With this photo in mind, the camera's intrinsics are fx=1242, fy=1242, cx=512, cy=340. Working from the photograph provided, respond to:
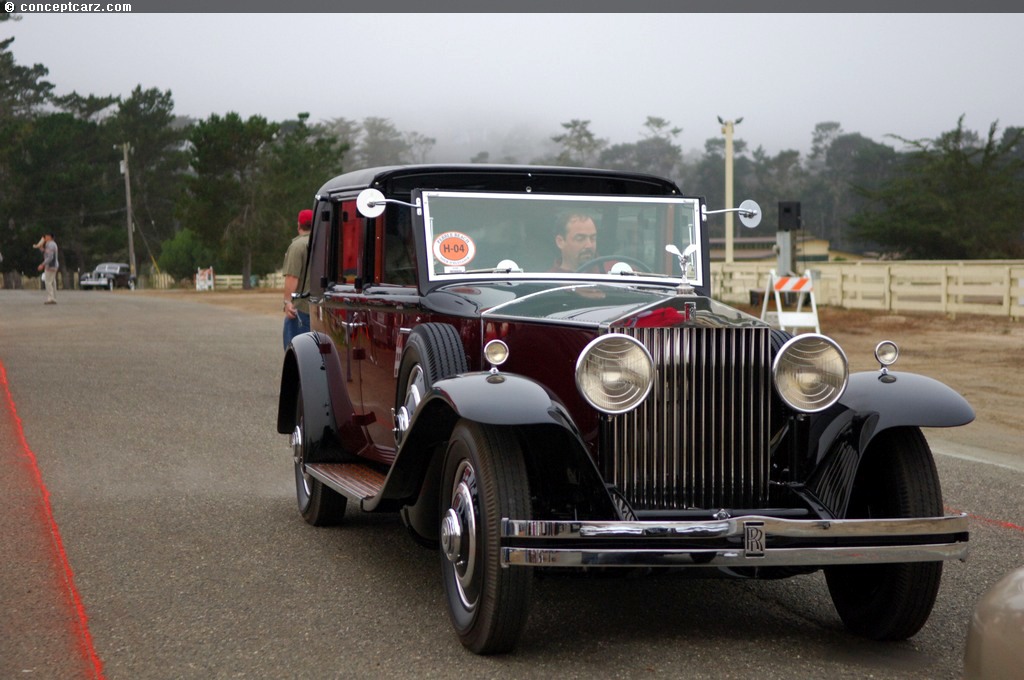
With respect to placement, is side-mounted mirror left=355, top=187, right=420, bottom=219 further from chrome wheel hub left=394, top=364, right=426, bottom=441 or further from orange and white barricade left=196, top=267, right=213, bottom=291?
orange and white barricade left=196, top=267, right=213, bottom=291

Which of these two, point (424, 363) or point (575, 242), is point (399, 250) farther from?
point (424, 363)

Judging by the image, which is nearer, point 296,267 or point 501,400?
point 501,400

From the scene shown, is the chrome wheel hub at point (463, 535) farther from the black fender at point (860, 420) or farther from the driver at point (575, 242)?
the driver at point (575, 242)

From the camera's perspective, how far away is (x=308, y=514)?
687 centimetres

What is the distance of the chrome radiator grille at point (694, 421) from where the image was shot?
460 centimetres

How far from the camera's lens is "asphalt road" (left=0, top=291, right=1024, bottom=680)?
4.29 meters

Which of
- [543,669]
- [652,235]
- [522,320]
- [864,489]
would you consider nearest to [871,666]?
[864,489]

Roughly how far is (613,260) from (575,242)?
0.20 meters

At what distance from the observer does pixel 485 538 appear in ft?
14.1

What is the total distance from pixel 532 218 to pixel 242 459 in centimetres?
383

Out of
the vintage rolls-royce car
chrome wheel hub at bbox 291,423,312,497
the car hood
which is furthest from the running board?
the car hood

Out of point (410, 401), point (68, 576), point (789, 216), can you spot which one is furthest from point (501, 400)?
point (789, 216)

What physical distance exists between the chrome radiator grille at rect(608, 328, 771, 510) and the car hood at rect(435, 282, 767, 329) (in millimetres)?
89

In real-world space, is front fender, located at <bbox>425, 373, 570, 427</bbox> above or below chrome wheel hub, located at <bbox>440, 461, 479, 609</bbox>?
above
